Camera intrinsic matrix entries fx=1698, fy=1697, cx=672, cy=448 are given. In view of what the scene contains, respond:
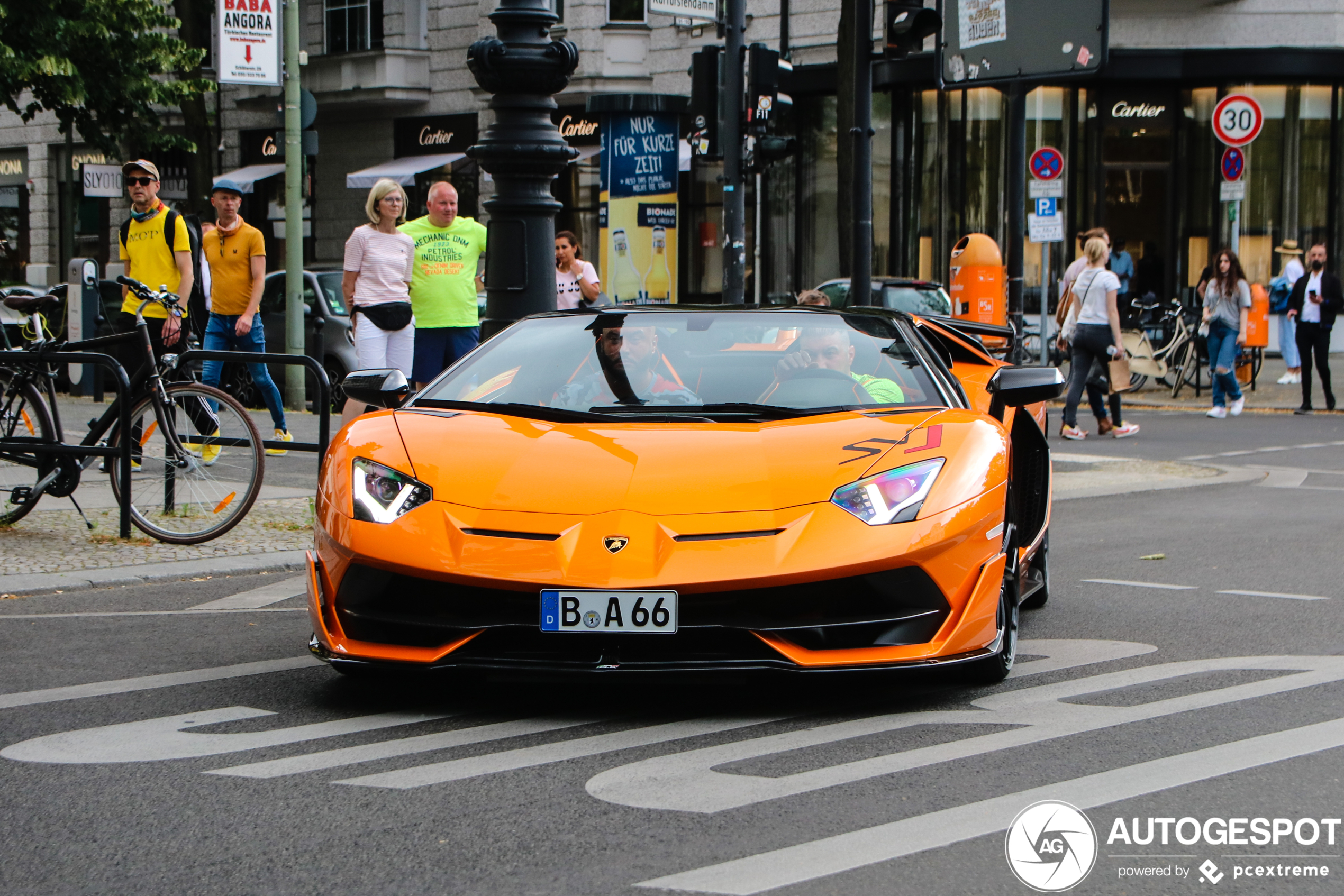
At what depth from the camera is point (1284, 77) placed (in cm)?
2633

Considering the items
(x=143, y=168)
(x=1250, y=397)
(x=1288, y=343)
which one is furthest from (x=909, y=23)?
(x=1288, y=343)

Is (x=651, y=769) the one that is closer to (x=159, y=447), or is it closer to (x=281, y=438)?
(x=159, y=447)

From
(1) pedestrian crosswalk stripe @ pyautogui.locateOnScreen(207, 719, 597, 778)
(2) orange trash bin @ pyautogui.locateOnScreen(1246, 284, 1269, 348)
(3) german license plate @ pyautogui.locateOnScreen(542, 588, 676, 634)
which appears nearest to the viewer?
(1) pedestrian crosswalk stripe @ pyautogui.locateOnScreen(207, 719, 597, 778)

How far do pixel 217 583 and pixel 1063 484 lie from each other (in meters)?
6.47

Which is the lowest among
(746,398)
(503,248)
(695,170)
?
(746,398)

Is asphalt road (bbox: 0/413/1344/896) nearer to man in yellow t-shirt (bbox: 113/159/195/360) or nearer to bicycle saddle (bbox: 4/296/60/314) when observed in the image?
bicycle saddle (bbox: 4/296/60/314)

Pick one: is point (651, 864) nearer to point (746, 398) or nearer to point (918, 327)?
point (746, 398)

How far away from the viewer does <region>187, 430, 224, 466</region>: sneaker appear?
8.12m

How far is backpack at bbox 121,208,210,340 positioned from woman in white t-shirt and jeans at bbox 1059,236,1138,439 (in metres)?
8.05

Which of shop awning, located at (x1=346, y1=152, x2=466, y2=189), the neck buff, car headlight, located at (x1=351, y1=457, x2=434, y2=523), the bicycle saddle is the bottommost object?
car headlight, located at (x1=351, y1=457, x2=434, y2=523)

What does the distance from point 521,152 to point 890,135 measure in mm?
21011

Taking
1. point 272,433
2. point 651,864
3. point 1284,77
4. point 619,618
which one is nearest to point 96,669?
point 619,618

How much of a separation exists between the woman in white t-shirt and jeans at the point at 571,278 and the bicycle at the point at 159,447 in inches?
234
